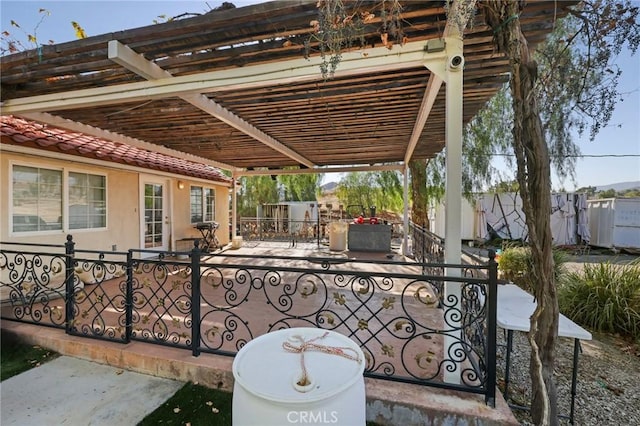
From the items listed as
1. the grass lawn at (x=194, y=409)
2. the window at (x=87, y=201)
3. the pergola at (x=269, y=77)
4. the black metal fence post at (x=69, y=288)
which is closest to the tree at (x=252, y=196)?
the window at (x=87, y=201)

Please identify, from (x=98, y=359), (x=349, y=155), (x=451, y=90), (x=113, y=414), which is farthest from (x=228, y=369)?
(x=349, y=155)

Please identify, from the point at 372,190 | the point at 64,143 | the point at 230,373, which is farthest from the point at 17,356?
the point at 372,190

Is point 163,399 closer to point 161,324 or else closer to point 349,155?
point 161,324

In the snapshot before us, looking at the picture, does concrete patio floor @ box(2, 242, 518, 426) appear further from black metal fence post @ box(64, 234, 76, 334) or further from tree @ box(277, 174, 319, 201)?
tree @ box(277, 174, 319, 201)

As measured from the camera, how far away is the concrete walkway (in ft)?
6.85

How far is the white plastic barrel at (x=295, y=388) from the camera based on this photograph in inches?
44.8

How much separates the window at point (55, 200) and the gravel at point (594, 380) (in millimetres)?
6720

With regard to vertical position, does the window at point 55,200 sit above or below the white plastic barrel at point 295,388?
above

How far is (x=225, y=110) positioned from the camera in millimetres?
3883

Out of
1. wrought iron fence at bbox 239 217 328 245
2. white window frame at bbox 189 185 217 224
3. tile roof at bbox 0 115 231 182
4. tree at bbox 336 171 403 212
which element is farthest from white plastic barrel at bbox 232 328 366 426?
tree at bbox 336 171 403 212

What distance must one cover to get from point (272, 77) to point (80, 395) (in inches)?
123

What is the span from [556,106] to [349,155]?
4884 millimetres

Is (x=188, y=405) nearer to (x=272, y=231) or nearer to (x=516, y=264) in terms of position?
(x=516, y=264)

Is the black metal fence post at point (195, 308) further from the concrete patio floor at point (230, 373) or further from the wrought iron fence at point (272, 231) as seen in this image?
the wrought iron fence at point (272, 231)
